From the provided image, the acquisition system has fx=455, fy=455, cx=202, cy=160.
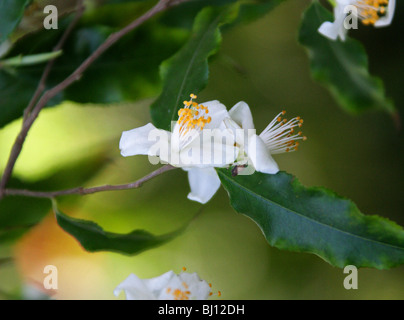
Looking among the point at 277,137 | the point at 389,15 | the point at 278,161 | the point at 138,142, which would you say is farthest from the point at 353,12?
the point at 278,161

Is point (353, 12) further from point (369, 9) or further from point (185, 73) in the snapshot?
point (185, 73)

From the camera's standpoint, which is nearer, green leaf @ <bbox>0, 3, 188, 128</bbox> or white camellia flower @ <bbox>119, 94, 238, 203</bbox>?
white camellia flower @ <bbox>119, 94, 238, 203</bbox>

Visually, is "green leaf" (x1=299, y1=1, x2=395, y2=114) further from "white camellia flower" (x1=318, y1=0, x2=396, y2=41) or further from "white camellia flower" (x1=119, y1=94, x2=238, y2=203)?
"white camellia flower" (x1=119, y1=94, x2=238, y2=203)

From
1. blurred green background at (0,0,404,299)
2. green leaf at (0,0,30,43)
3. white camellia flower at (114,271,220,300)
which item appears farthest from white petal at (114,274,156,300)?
blurred green background at (0,0,404,299)

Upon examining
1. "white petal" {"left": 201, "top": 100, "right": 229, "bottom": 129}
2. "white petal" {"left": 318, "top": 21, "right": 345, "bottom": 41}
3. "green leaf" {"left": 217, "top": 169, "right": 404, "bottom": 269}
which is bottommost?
"green leaf" {"left": 217, "top": 169, "right": 404, "bottom": 269}

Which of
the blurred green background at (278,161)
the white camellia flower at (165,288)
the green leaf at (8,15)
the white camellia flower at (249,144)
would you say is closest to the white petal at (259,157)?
the white camellia flower at (249,144)

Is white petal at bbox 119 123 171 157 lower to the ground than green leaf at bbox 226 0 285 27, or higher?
lower

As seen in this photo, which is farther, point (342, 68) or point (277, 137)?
point (342, 68)
